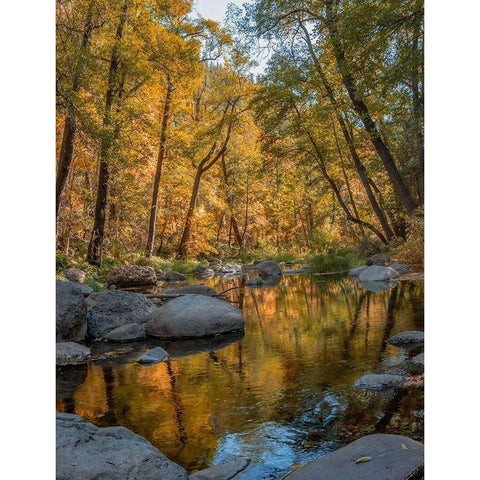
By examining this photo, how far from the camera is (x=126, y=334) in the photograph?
592cm

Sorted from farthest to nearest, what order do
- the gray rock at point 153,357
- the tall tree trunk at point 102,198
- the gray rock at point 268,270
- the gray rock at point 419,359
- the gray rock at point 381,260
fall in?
the gray rock at point 268,270 < the gray rock at point 381,260 < the tall tree trunk at point 102,198 < the gray rock at point 153,357 < the gray rock at point 419,359

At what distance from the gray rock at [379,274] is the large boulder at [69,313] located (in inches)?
294

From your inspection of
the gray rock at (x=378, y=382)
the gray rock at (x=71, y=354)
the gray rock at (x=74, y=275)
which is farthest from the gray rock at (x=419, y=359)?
the gray rock at (x=74, y=275)

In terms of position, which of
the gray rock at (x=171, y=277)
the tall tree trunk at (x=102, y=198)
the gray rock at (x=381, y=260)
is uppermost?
the tall tree trunk at (x=102, y=198)

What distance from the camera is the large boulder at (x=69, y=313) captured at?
5617 millimetres

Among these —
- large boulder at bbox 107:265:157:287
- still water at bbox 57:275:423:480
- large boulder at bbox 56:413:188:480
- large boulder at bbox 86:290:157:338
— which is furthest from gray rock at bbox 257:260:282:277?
large boulder at bbox 56:413:188:480

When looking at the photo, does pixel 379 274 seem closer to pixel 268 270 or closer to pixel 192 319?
pixel 268 270

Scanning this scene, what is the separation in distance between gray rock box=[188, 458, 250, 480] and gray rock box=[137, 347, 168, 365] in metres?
2.51

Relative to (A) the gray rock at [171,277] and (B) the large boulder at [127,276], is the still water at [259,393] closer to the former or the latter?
(B) the large boulder at [127,276]

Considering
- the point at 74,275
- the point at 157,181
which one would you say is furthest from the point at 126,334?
the point at 157,181

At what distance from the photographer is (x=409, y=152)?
13.9 m

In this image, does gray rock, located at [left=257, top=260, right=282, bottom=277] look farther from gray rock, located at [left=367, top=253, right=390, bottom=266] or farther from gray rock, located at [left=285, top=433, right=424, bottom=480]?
gray rock, located at [left=285, top=433, right=424, bottom=480]
